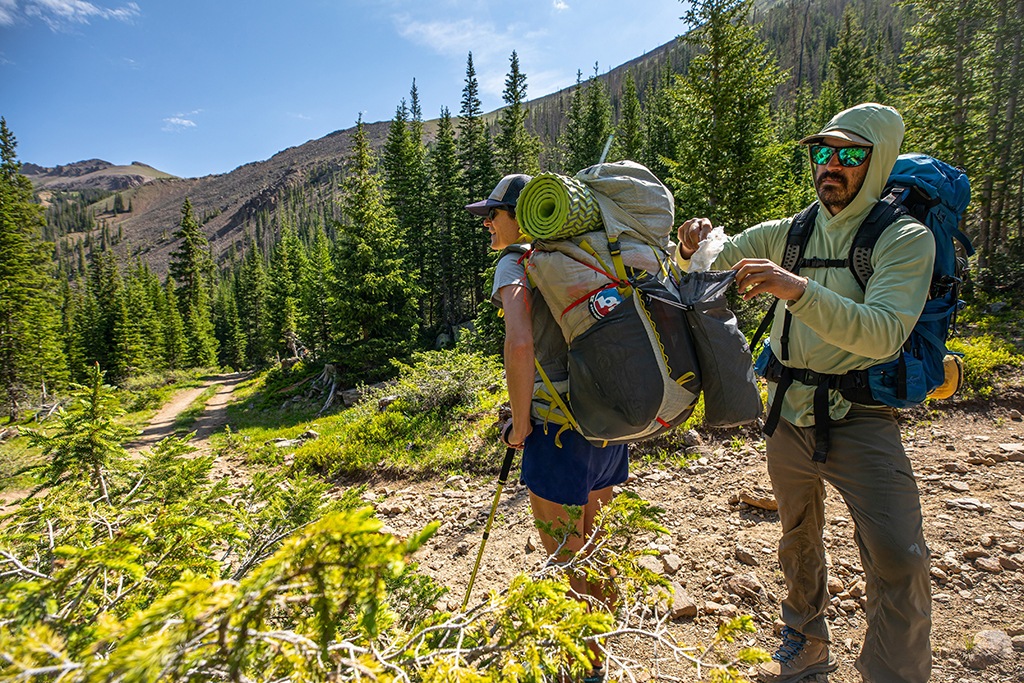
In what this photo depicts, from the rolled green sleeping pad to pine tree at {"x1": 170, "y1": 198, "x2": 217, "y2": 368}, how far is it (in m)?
46.9

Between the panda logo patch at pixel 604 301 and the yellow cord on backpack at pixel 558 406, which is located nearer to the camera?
the panda logo patch at pixel 604 301

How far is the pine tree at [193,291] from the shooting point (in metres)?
40.7

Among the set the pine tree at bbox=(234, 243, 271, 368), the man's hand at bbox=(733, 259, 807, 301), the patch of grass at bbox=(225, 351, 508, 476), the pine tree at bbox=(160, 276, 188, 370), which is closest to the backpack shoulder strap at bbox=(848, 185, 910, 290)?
the man's hand at bbox=(733, 259, 807, 301)

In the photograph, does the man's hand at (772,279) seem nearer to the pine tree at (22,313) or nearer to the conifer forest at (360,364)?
the conifer forest at (360,364)

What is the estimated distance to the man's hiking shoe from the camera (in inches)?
101

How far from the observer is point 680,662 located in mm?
2684

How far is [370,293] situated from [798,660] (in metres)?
19.9

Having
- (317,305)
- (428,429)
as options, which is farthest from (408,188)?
(428,429)

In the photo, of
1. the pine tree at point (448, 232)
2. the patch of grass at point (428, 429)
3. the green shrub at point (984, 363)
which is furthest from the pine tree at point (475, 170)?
the green shrub at point (984, 363)

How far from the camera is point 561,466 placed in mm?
2248

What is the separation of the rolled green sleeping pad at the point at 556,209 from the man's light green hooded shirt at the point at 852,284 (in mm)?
901

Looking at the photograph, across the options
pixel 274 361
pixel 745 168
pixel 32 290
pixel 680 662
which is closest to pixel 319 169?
pixel 274 361

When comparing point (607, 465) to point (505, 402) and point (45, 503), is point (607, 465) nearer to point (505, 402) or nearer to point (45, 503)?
point (45, 503)

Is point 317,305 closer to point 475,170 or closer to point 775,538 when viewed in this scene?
point 475,170
